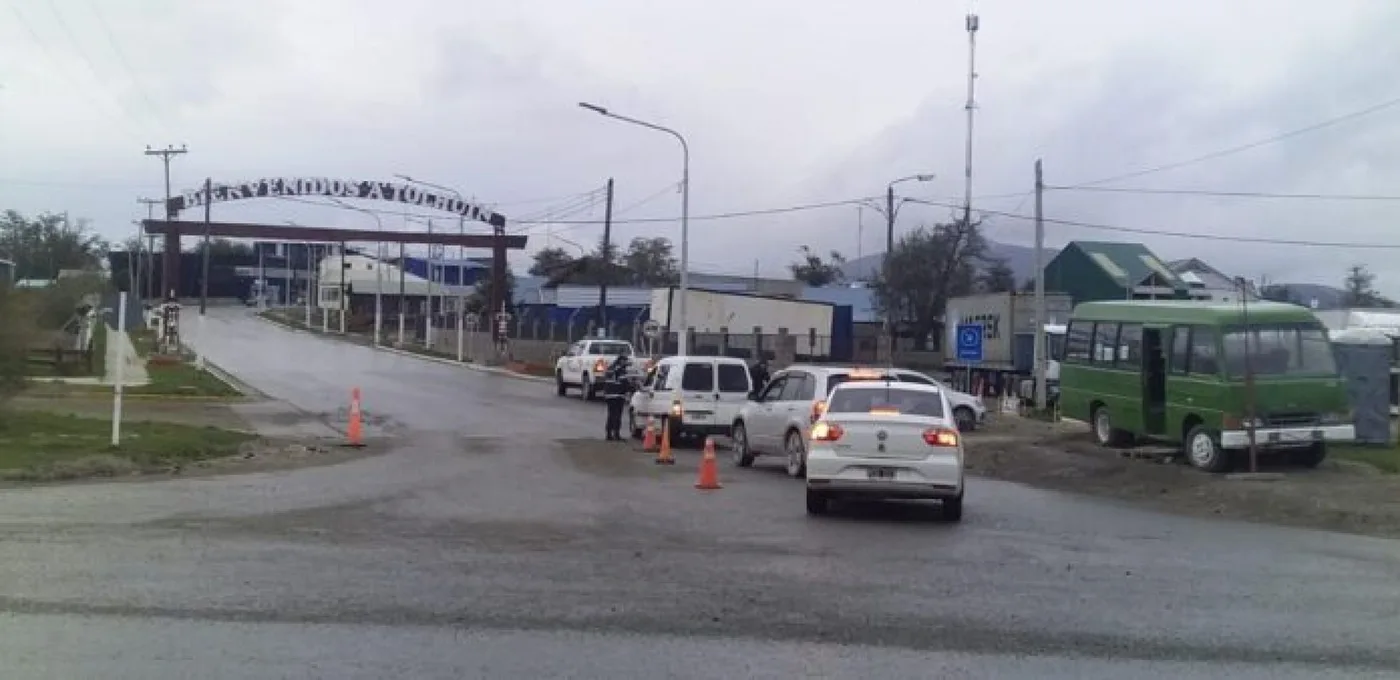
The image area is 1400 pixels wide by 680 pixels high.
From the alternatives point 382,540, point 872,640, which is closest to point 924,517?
point 382,540

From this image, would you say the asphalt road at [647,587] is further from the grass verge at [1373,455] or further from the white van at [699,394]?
the white van at [699,394]

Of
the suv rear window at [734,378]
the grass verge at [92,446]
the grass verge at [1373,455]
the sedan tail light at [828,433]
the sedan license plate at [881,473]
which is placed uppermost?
the suv rear window at [734,378]

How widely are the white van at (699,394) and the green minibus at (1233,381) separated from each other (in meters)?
7.56

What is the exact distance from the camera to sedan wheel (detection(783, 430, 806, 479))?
2055cm

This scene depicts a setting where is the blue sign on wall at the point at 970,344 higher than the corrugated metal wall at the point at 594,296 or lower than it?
lower

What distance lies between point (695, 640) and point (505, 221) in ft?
254

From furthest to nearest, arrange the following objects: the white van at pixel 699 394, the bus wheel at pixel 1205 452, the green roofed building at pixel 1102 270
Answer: the green roofed building at pixel 1102 270, the white van at pixel 699 394, the bus wheel at pixel 1205 452

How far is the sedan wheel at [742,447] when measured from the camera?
74.7 ft

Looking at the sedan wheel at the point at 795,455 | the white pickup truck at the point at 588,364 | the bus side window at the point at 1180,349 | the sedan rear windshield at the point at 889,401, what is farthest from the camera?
the white pickup truck at the point at 588,364

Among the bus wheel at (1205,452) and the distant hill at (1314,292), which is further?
the distant hill at (1314,292)

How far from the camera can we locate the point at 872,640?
27.6 ft

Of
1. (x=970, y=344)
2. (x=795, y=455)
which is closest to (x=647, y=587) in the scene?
(x=795, y=455)

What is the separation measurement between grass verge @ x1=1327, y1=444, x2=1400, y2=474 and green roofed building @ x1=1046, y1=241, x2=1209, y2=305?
148ft

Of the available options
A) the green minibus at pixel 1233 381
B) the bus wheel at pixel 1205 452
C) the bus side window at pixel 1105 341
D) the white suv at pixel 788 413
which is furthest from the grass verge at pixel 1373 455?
the white suv at pixel 788 413
